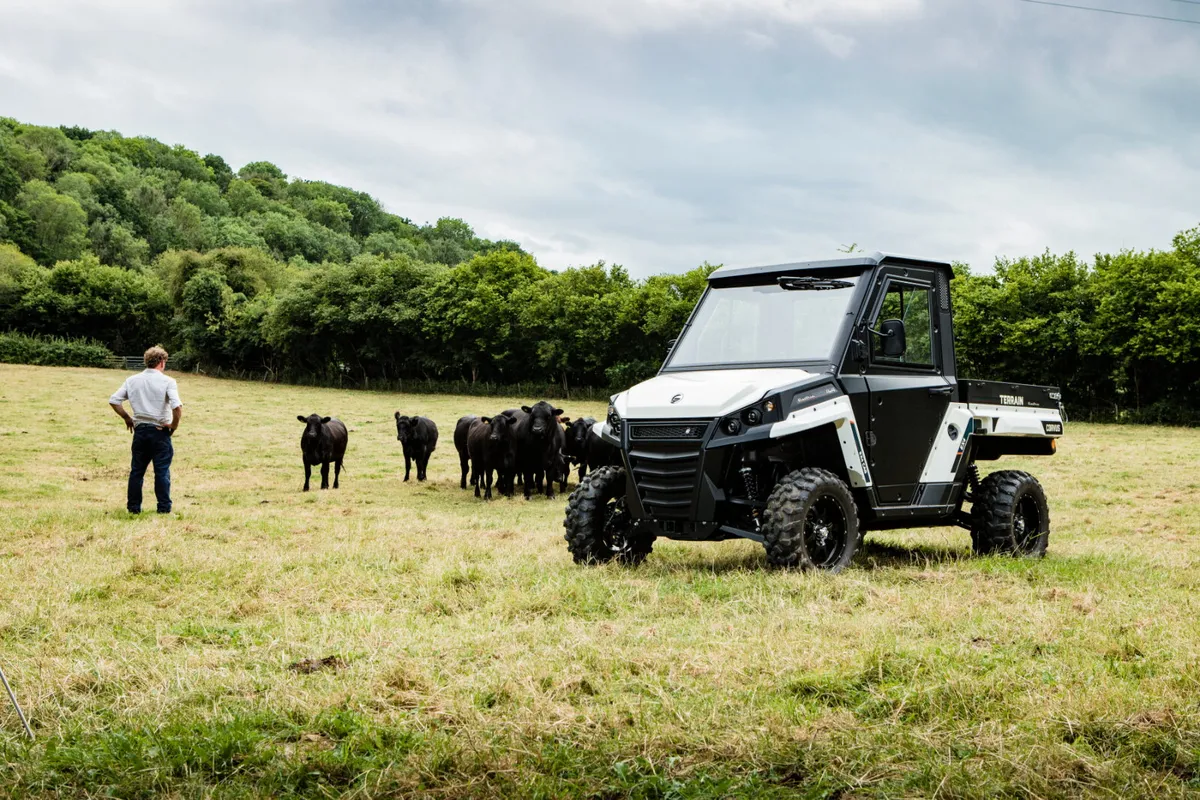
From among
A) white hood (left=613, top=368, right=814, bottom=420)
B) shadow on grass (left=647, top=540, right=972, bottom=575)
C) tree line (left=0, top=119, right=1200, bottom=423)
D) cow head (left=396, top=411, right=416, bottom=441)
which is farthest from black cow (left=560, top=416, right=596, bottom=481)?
tree line (left=0, top=119, right=1200, bottom=423)

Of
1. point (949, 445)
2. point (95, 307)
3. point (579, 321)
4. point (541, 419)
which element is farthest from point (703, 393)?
point (95, 307)

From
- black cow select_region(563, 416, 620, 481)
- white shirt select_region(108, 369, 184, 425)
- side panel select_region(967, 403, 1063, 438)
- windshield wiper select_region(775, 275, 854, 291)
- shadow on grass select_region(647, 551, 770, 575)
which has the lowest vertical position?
shadow on grass select_region(647, 551, 770, 575)

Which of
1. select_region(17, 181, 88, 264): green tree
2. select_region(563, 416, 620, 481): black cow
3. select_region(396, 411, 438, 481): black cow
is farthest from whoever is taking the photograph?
select_region(17, 181, 88, 264): green tree

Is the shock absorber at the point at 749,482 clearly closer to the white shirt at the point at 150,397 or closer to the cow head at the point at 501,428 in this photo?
the white shirt at the point at 150,397

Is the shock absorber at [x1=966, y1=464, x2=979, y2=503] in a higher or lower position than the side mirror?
lower

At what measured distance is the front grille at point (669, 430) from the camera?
8.67m

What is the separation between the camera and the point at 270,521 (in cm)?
1395

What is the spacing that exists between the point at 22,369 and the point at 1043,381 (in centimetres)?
5294

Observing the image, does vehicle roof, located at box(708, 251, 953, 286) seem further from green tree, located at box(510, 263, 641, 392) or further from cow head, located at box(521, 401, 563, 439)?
green tree, located at box(510, 263, 641, 392)

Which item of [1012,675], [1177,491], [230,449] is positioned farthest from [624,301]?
[1012,675]

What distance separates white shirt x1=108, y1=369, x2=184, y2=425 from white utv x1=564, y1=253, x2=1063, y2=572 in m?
6.51

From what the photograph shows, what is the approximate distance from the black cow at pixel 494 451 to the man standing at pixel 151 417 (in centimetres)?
731

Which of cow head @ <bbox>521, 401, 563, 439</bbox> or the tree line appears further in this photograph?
the tree line

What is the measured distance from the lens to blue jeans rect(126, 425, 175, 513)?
13.4m
